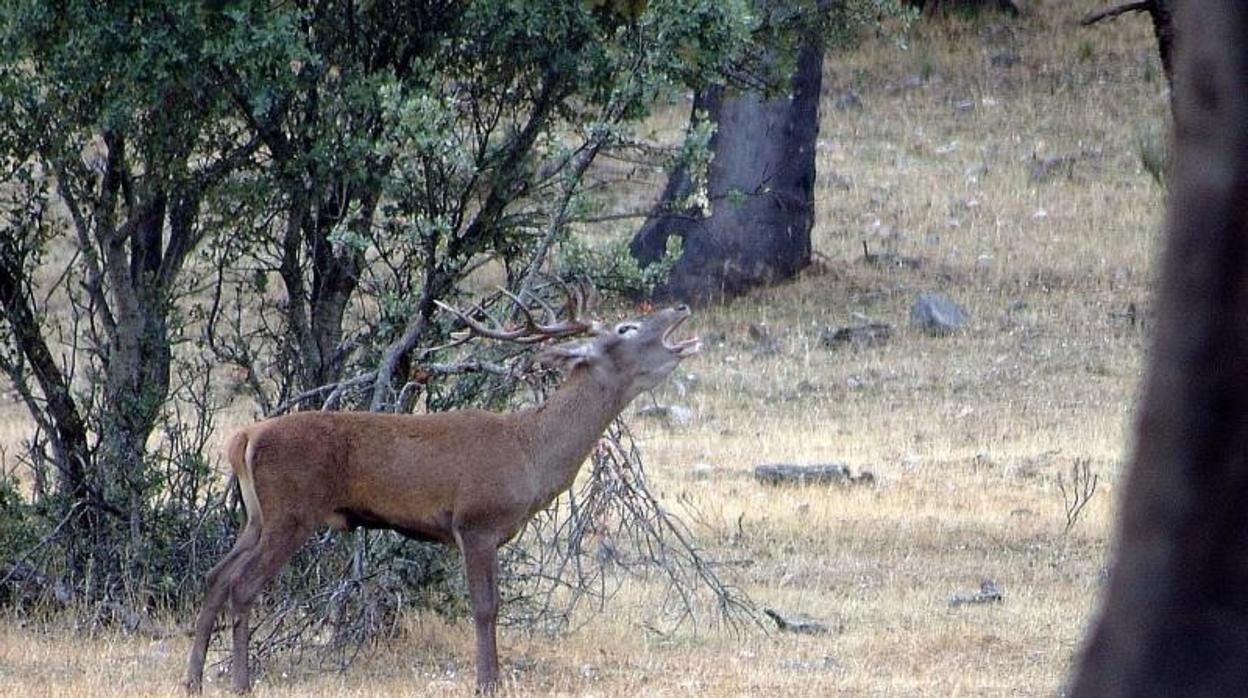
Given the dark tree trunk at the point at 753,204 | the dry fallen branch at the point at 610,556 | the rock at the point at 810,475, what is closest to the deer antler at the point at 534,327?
the dry fallen branch at the point at 610,556

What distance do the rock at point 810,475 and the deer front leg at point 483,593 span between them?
7.61 meters

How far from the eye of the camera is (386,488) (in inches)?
379

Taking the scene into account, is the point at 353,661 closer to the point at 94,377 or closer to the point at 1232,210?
the point at 94,377

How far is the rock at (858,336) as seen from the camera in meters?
24.5

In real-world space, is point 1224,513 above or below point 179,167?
below

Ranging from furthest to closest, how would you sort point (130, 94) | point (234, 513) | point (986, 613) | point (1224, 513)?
point (986, 613), point (234, 513), point (130, 94), point (1224, 513)

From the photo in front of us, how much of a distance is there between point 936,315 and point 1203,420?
21.7 meters

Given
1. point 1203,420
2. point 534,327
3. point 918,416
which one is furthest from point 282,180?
point 918,416

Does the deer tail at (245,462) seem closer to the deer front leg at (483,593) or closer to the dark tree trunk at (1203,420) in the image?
the deer front leg at (483,593)

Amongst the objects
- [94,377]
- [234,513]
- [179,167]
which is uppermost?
[179,167]

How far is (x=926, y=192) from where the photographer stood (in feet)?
101

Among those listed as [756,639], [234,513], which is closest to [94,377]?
[234,513]

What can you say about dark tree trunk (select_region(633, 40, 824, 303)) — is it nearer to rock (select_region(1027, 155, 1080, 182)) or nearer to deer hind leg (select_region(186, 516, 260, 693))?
rock (select_region(1027, 155, 1080, 182))

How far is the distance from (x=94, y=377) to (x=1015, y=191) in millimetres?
20443
